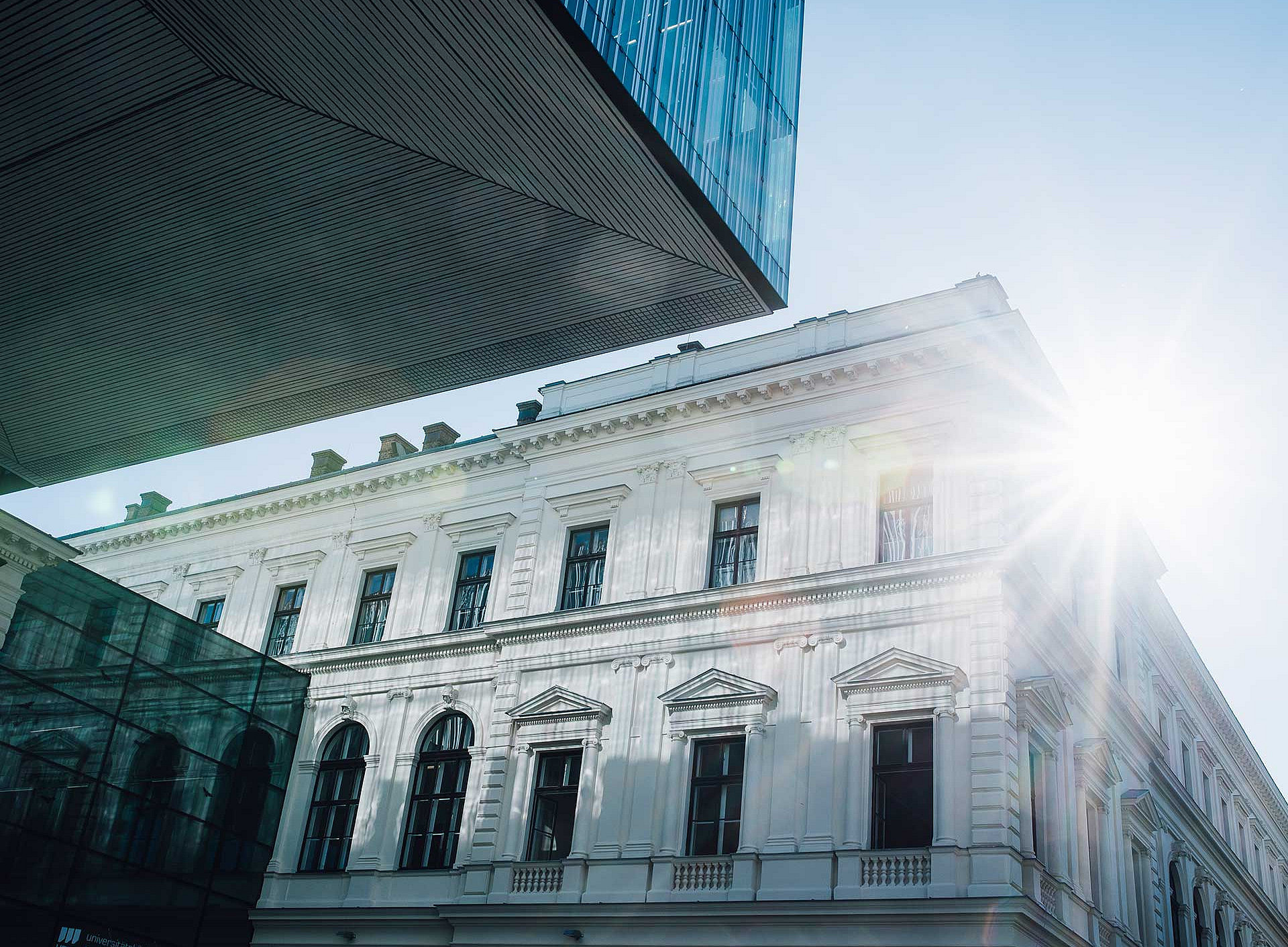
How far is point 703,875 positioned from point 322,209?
1373 cm

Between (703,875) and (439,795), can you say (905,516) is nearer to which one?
(703,875)

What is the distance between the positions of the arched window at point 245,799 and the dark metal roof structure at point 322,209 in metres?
7.99

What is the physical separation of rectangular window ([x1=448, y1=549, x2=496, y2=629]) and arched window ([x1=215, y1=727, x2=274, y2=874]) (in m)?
5.53

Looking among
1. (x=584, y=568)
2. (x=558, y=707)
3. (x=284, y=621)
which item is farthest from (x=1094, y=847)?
(x=284, y=621)

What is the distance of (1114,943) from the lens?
25.0 meters

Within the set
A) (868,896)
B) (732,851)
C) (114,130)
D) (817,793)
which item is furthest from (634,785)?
(114,130)

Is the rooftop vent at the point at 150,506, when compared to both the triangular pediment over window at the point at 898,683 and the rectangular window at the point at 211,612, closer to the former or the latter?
the rectangular window at the point at 211,612

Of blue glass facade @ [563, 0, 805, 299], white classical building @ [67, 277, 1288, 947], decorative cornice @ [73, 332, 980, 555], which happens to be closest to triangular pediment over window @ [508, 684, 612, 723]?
white classical building @ [67, 277, 1288, 947]

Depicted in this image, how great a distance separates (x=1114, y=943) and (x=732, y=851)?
27.2ft

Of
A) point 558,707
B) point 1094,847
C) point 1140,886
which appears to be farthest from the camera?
point 1140,886

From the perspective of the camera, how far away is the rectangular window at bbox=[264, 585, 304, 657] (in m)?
33.0

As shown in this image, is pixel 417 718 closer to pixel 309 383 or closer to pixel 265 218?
pixel 309 383

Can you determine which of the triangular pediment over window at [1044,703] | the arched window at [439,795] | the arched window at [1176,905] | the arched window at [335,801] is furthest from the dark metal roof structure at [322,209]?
the arched window at [1176,905]

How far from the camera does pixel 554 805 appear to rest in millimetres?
25719
